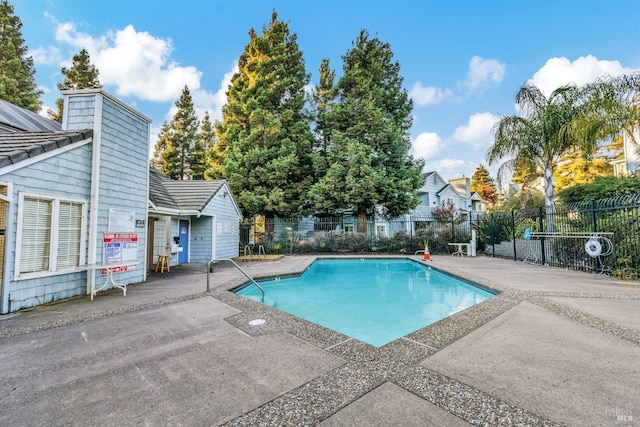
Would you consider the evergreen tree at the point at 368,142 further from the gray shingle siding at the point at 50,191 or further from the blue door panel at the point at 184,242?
the gray shingle siding at the point at 50,191

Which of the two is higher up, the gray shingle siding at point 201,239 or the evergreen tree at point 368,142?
the evergreen tree at point 368,142

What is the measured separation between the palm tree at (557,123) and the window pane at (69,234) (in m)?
13.1

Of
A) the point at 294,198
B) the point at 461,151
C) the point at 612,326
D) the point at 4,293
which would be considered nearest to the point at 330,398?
the point at 612,326

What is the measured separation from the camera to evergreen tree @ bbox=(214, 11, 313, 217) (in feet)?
56.0

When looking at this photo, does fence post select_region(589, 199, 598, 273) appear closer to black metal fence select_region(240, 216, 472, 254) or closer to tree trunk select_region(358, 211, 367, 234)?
black metal fence select_region(240, 216, 472, 254)

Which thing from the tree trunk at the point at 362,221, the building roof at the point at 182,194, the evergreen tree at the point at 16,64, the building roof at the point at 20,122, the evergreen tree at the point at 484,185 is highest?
the evergreen tree at the point at 16,64

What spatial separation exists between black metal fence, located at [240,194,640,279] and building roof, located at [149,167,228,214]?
3.26 metres

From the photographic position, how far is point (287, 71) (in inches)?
738

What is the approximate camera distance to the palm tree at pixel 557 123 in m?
9.22

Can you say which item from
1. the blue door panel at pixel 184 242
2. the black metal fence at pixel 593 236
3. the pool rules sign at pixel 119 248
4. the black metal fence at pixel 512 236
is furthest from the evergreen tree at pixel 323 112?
the pool rules sign at pixel 119 248

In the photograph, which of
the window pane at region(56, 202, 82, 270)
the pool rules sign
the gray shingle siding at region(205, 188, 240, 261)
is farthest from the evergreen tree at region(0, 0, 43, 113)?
the window pane at region(56, 202, 82, 270)

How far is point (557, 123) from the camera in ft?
35.5

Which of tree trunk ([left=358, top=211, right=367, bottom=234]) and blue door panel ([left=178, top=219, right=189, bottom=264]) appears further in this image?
tree trunk ([left=358, top=211, right=367, bottom=234])

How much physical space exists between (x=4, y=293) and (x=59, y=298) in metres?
0.99
